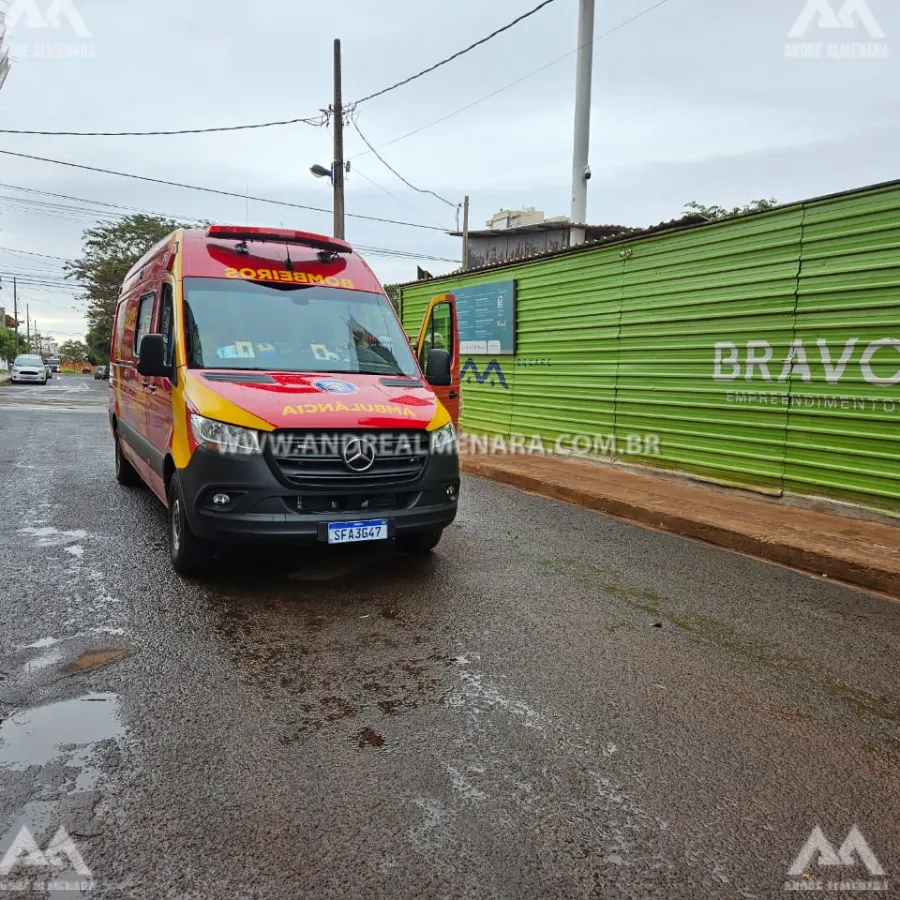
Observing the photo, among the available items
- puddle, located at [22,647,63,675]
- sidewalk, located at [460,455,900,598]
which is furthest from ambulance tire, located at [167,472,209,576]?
sidewalk, located at [460,455,900,598]

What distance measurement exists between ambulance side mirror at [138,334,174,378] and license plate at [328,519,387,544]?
1.69 meters

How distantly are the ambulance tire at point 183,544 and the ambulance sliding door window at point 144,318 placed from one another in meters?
1.72

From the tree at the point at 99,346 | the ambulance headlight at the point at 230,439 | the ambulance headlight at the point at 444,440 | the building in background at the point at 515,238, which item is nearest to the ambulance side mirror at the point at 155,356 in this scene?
the ambulance headlight at the point at 230,439

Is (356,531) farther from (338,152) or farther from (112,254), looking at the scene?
(112,254)

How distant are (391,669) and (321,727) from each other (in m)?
0.60

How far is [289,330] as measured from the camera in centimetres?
508

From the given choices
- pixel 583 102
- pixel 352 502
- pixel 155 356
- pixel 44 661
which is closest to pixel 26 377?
pixel 583 102

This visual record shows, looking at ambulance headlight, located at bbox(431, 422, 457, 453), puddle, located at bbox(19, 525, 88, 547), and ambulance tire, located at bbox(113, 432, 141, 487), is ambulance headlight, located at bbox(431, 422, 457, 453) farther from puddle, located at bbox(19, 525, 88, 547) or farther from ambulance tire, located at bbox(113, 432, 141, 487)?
ambulance tire, located at bbox(113, 432, 141, 487)

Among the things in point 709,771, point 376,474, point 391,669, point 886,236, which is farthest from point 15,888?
point 886,236

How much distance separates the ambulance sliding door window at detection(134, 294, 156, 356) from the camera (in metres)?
5.85

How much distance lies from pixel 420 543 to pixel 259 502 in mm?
1530

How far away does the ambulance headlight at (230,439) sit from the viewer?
4035 millimetres

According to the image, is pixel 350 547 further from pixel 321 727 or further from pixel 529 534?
pixel 321 727

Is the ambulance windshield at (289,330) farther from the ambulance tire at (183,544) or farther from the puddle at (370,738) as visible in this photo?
the puddle at (370,738)
